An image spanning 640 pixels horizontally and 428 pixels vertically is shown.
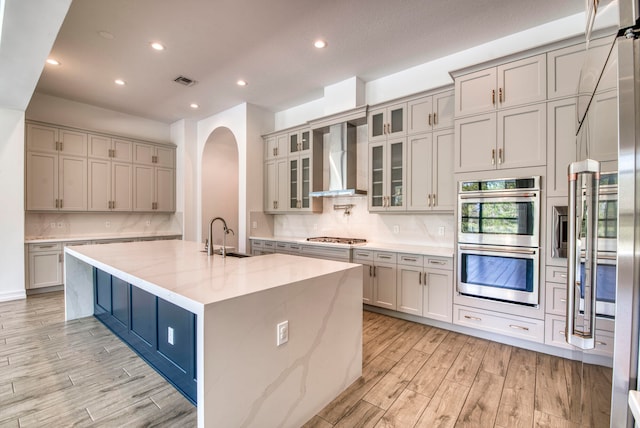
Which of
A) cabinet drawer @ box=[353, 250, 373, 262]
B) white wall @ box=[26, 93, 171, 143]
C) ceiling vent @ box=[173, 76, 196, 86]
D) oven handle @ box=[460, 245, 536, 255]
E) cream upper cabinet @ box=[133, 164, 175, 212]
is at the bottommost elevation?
cabinet drawer @ box=[353, 250, 373, 262]

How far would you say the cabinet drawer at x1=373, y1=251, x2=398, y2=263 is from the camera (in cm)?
350

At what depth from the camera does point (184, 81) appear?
4.16 metres

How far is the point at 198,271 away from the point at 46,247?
4253 mm

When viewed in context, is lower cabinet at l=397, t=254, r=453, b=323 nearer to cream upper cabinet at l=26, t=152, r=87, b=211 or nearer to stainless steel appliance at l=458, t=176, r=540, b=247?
stainless steel appliance at l=458, t=176, r=540, b=247

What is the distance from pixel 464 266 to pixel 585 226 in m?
2.08

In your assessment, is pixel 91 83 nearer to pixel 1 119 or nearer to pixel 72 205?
pixel 1 119

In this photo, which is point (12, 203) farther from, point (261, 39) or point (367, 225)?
point (367, 225)

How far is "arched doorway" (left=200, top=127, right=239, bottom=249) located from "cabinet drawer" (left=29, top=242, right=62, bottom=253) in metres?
2.21

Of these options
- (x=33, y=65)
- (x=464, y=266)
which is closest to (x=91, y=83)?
(x=33, y=65)

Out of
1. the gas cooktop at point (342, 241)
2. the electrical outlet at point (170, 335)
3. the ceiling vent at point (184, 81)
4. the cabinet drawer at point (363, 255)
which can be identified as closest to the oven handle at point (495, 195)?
the cabinet drawer at point (363, 255)

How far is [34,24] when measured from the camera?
7.19ft

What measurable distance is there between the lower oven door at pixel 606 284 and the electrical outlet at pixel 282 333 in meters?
1.30

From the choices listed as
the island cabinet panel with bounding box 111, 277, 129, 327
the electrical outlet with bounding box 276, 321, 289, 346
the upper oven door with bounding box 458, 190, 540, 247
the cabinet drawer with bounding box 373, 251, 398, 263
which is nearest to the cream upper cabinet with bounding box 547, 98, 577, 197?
the upper oven door with bounding box 458, 190, 540, 247

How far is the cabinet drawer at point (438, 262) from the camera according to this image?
10.2 feet
